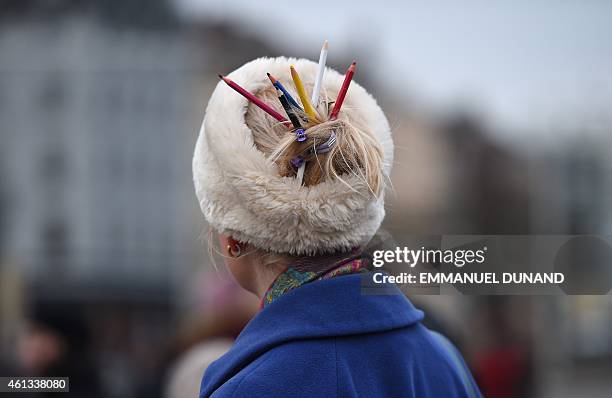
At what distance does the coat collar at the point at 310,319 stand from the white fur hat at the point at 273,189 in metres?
0.07

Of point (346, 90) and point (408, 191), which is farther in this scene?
point (408, 191)

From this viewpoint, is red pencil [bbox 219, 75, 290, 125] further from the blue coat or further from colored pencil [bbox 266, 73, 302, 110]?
the blue coat

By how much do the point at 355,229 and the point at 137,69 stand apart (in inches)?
612

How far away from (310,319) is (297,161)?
0.23 m

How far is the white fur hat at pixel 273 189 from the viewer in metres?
1.35

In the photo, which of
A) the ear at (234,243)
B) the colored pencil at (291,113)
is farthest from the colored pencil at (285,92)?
the ear at (234,243)

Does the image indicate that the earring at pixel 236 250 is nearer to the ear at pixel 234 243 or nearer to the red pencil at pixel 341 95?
the ear at pixel 234 243

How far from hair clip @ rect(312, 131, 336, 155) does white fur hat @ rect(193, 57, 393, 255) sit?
0.16ft

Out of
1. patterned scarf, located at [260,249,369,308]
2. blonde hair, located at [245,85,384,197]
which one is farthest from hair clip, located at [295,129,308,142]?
patterned scarf, located at [260,249,369,308]

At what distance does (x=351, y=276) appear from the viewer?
1.41 metres

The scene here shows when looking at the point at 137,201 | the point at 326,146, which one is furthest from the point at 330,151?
the point at 137,201

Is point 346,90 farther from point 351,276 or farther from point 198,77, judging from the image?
point 198,77

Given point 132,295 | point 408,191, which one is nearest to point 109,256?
point 132,295

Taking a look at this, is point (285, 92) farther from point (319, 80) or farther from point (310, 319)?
point (310, 319)
